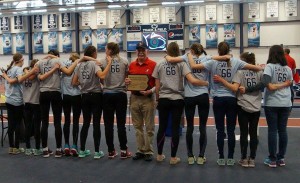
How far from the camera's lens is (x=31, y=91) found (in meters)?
5.14

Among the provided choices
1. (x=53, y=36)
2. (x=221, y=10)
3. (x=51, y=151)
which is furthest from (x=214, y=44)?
(x=51, y=151)

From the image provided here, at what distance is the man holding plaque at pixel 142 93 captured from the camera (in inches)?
185

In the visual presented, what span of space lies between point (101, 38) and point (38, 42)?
3.65 meters

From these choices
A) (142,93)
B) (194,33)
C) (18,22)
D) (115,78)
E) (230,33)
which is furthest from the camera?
(18,22)

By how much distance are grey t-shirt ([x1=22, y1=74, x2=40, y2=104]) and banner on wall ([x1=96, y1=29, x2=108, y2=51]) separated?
12.5m

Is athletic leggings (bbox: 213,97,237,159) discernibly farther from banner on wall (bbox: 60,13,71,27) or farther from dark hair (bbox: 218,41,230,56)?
banner on wall (bbox: 60,13,71,27)

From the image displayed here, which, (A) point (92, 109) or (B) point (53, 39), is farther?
(B) point (53, 39)

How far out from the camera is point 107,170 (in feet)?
14.9

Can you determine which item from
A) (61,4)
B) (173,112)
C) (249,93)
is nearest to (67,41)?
(61,4)

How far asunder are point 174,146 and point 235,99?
3.29 ft

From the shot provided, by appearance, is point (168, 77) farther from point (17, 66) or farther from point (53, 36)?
point (53, 36)

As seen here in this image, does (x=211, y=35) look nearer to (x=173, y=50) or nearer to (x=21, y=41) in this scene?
(x=21, y=41)

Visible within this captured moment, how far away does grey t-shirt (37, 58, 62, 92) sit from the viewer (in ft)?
16.4

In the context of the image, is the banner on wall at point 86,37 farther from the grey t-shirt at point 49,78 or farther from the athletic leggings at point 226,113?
the athletic leggings at point 226,113
